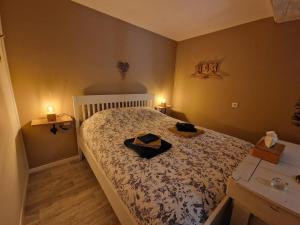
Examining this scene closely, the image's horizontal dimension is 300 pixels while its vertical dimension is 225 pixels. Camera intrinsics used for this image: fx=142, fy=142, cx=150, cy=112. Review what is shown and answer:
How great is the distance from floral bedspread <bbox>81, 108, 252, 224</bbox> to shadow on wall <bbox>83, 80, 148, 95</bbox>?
2.26 feet

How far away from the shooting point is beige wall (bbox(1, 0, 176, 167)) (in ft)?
6.09

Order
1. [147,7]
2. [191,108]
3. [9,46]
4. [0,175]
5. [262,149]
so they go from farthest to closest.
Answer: [191,108]
[147,7]
[9,46]
[262,149]
[0,175]

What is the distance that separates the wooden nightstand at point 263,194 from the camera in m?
0.72

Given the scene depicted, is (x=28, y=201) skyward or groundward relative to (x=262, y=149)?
groundward

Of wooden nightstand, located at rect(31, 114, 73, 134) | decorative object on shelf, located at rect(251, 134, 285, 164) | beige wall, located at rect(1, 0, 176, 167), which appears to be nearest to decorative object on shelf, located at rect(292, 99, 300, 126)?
decorative object on shelf, located at rect(251, 134, 285, 164)

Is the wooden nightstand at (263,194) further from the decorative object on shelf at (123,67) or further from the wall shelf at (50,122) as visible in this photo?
the decorative object on shelf at (123,67)

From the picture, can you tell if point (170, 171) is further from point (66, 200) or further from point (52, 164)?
point (52, 164)

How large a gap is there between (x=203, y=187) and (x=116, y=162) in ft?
2.56

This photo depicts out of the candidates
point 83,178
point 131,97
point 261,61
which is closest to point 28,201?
point 83,178

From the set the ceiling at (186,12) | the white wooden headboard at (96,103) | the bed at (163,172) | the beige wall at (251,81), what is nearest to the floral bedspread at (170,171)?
the bed at (163,172)

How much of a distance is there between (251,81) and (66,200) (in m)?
3.26

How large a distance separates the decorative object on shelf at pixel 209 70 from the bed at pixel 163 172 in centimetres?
144

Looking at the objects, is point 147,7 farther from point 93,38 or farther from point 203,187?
point 203,187

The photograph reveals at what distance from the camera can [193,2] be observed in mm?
1992
